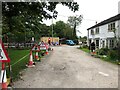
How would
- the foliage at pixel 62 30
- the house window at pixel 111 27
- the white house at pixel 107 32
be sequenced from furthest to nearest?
1. the foliage at pixel 62 30
2. the house window at pixel 111 27
3. the white house at pixel 107 32

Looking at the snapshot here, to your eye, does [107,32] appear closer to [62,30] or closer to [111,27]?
[111,27]

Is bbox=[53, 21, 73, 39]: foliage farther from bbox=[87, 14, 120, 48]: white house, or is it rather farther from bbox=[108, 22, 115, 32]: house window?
bbox=[108, 22, 115, 32]: house window

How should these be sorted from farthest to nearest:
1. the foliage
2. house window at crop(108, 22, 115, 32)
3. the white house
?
the foliage < house window at crop(108, 22, 115, 32) < the white house

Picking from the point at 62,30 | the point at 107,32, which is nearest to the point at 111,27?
the point at 107,32

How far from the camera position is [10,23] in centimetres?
2830

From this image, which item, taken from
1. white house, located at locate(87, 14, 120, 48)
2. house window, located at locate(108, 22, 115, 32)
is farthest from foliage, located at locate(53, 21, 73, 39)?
house window, located at locate(108, 22, 115, 32)

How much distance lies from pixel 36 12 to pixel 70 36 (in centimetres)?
7205

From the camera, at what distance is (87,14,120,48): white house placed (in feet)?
Answer: 108

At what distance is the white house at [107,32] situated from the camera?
32875 millimetres

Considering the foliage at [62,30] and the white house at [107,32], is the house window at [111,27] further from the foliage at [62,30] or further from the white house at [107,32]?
the foliage at [62,30]

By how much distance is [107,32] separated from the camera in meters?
38.5

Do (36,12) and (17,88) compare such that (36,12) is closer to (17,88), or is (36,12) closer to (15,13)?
(15,13)

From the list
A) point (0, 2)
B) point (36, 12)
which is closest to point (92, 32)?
point (36, 12)

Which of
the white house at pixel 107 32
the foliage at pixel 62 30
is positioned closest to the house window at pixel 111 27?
the white house at pixel 107 32
